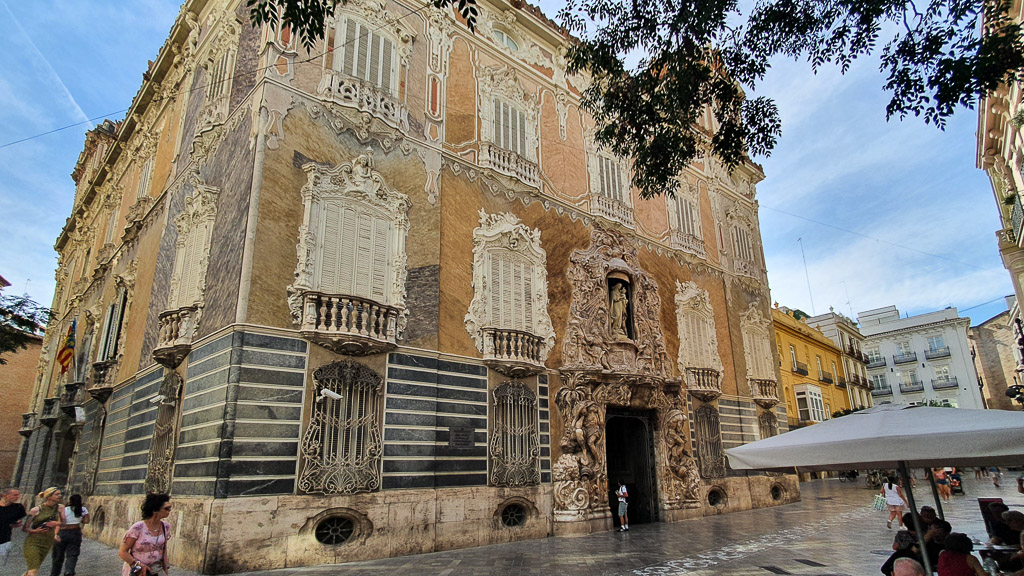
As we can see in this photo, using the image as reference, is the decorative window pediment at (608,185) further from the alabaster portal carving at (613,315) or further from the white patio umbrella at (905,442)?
the white patio umbrella at (905,442)

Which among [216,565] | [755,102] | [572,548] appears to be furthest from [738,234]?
[216,565]

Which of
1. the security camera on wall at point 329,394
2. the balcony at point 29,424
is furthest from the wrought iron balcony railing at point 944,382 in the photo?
the balcony at point 29,424

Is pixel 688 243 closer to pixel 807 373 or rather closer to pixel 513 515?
pixel 513 515

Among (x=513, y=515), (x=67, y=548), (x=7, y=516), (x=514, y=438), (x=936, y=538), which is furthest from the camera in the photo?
(x=514, y=438)

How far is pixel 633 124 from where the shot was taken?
34.2 feet

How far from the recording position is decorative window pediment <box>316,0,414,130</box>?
1270 centimetres

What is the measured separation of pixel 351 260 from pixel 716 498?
14.0m

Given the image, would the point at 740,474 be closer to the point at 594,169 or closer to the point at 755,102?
the point at 594,169

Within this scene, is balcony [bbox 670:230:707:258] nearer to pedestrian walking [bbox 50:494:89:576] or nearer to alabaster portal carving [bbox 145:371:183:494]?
alabaster portal carving [bbox 145:371:183:494]

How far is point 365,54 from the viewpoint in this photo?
13.5 m

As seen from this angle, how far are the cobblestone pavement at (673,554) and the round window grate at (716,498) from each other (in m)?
2.72

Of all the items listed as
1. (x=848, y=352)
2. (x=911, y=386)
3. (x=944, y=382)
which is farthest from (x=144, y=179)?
(x=911, y=386)

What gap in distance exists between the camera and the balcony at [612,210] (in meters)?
17.8

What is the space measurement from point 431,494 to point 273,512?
299cm
